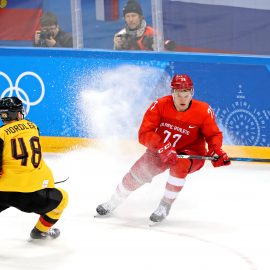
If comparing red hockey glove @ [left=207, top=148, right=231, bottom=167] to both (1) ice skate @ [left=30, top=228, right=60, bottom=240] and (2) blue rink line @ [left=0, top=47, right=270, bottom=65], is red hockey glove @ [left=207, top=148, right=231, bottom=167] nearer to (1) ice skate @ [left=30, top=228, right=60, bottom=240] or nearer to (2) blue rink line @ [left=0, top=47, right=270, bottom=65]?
(1) ice skate @ [left=30, top=228, right=60, bottom=240]

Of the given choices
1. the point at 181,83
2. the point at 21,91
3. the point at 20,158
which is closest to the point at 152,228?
the point at 181,83

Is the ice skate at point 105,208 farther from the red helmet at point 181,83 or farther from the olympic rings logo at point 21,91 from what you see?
the olympic rings logo at point 21,91

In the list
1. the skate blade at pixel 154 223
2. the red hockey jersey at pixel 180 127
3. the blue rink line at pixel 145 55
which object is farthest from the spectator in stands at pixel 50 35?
the skate blade at pixel 154 223

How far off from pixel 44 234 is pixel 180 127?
116 centimetres

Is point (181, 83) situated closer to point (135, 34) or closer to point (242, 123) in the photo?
point (242, 123)

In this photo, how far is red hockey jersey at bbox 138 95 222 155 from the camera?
5645 millimetres

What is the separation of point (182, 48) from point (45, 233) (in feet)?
10.0

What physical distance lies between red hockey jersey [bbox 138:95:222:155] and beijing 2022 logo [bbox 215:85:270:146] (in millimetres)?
1364

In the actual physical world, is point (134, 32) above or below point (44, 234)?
above

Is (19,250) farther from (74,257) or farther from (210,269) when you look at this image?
(210,269)

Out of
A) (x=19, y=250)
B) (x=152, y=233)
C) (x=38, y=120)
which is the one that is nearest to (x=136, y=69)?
(x=38, y=120)

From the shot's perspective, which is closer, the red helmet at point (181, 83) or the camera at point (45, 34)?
the red helmet at point (181, 83)

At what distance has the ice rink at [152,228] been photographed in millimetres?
4816

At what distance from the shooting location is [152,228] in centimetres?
552
